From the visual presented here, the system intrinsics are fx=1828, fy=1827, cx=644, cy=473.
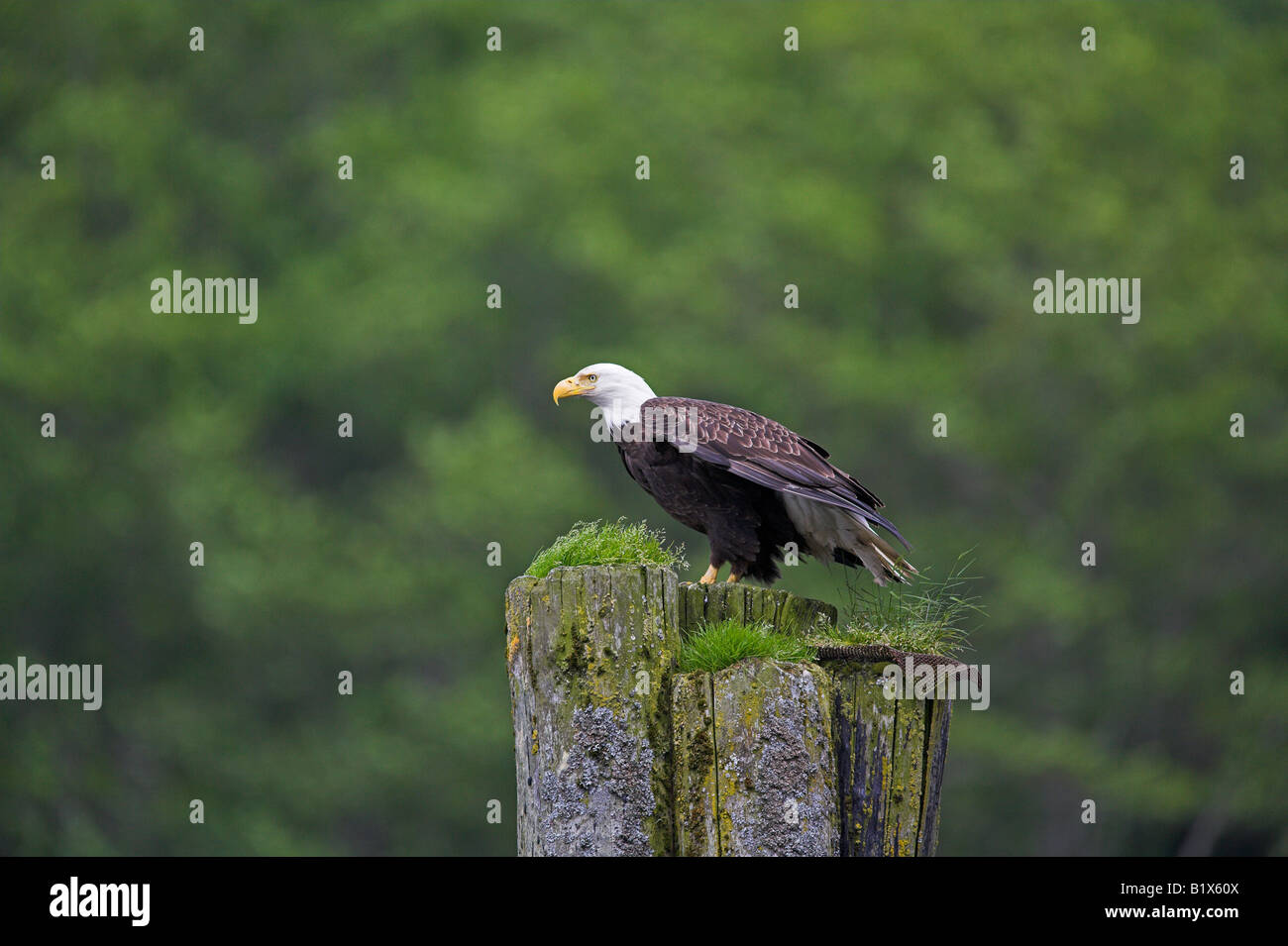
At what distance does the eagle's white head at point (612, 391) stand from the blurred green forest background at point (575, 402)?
45.3 ft

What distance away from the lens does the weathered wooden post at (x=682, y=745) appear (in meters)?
6.10

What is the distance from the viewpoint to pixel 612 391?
991 centimetres

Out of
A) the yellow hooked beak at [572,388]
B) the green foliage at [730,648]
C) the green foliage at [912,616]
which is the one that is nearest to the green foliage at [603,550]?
the green foliage at [730,648]

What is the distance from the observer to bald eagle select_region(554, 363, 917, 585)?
903 cm

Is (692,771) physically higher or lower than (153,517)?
lower

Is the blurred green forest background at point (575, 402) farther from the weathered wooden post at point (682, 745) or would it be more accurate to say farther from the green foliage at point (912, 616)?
the weathered wooden post at point (682, 745)

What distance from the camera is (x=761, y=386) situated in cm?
2909

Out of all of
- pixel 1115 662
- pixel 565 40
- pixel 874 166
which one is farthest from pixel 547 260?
pixel 1115 662

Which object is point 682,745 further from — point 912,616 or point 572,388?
point 572,388

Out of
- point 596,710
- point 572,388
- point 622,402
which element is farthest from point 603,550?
point 572,388

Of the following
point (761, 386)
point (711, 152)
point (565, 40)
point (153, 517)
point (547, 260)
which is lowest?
point (153, 517)

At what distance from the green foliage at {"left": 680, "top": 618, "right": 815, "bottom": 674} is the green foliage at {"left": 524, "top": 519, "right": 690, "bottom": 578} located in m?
0.49
